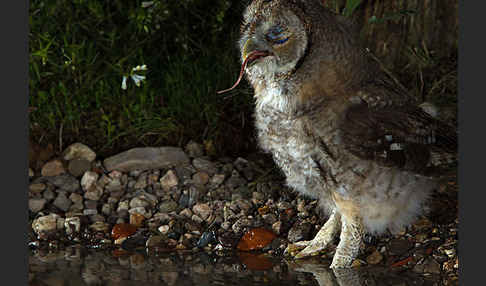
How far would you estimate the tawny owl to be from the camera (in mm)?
3121

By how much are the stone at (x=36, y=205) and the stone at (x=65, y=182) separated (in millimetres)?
208

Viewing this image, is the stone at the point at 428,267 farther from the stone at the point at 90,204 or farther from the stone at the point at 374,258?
the stone at the point at 90,204

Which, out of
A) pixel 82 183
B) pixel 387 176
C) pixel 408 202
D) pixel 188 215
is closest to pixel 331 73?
pixel 387 176

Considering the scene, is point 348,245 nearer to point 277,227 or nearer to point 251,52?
point 277,227

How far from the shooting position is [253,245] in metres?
3.77

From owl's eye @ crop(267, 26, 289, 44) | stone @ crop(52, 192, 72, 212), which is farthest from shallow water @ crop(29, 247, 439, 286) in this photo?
owl's eye @ crop(267, 26, 289, 44)

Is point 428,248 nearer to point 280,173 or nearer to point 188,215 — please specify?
point 280,173

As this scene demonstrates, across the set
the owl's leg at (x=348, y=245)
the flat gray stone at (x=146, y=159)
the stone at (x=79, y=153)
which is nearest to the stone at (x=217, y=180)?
the flat gray stone at (x=146, y=159)

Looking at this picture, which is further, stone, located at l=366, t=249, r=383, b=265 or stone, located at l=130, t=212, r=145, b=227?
stone, located at l=130, t=212, r=145, b=227

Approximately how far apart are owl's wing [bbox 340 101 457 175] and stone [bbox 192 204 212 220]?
1373 mm

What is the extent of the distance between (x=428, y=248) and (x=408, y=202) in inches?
14.3

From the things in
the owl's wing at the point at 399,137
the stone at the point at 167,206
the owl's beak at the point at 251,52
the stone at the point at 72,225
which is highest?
the owl's beak at the point at 251,52

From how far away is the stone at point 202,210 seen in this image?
4.17 m

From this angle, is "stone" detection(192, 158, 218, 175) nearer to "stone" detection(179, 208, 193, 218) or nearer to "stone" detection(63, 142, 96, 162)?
"stone" detection(179, 208, 193, 218)
